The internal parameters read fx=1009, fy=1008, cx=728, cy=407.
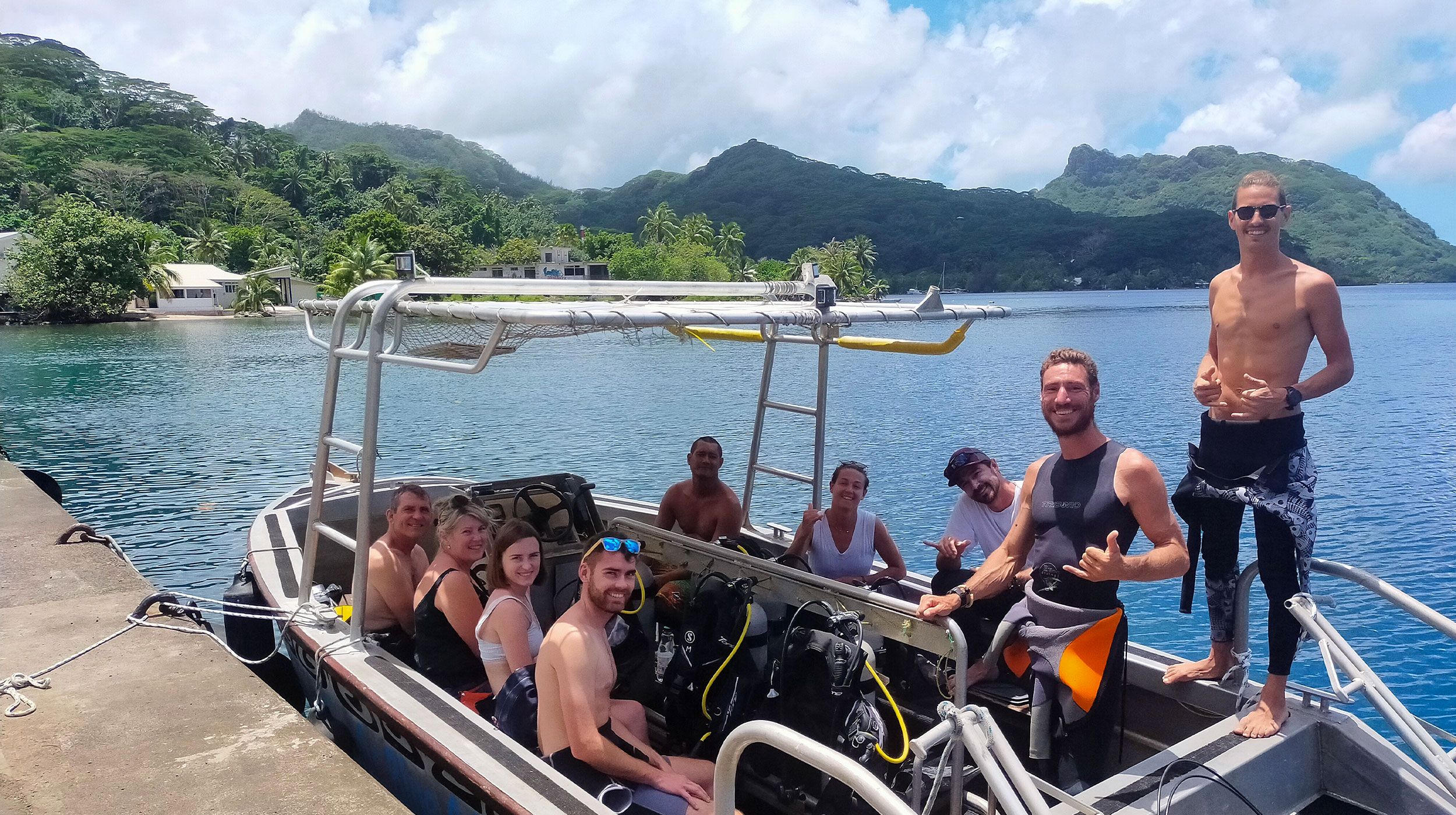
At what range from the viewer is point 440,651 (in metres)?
4.15

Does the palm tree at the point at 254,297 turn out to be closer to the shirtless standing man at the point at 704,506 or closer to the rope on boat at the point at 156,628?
the rope on boat at the point at 156,628

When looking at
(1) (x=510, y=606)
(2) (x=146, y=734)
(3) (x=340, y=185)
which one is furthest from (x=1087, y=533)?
(3) (x=340, y=185)

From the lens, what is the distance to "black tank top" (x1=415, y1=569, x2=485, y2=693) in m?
4.10

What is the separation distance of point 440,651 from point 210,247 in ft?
271

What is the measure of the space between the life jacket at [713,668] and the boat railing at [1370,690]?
1714mm

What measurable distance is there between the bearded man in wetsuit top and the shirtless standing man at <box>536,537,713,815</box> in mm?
1025

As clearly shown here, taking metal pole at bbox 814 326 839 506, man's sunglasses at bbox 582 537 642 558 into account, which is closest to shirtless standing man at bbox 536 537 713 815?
man's sunglasses at bbox 582 537 642 558

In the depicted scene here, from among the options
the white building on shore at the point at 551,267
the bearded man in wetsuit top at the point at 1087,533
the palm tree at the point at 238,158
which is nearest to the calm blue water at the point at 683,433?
the bearded man in wetsuit top at the point at 1087,533

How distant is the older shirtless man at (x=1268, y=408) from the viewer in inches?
126

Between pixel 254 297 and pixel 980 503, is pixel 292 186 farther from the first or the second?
pixel 980 503

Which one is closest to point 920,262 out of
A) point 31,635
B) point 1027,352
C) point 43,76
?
point 1027,352

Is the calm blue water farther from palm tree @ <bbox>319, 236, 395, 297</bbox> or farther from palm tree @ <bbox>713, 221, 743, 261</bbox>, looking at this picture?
palm tree @ <bbox>713, 221, 743, 261</bbox>

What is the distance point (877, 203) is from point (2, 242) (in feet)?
466

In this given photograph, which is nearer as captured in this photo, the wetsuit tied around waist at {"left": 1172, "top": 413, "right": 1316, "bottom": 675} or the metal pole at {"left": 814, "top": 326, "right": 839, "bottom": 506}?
the wetsuit tied around waist at {"left": 1172, "top": 413, "right": 1316, "bottom": 675}
